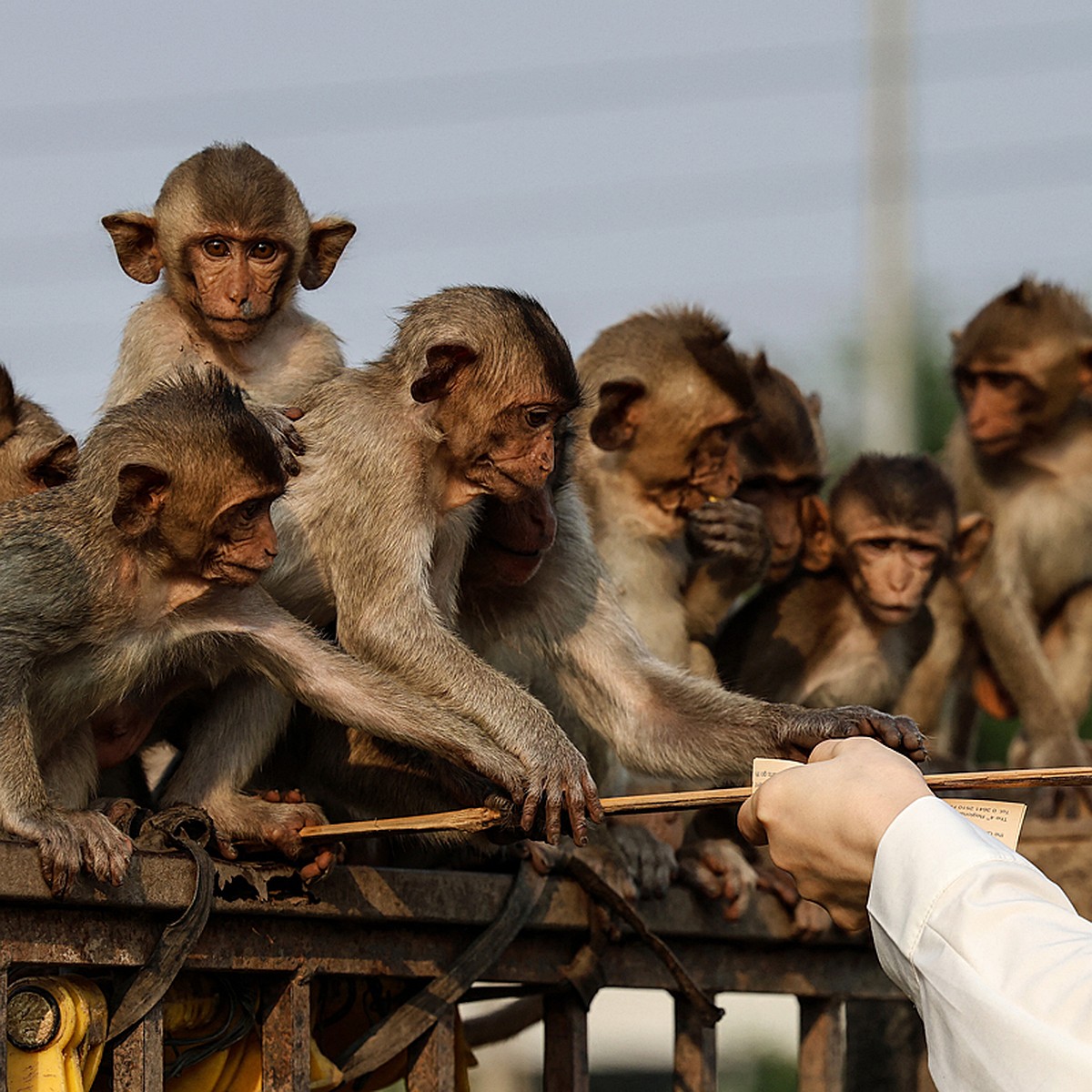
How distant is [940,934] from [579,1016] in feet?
10.5

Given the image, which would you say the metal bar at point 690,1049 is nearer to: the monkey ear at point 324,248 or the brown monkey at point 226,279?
the brown monkey at point 226,279

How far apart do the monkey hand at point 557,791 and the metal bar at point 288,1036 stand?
0.68m

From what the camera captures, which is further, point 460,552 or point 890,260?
point 890,260

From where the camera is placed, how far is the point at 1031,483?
324 inches

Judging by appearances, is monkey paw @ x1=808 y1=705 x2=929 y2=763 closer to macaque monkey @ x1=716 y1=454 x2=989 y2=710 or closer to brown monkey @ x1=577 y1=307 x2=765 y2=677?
brown monkey @ x1=577 y1=307 x2=765 y2=677

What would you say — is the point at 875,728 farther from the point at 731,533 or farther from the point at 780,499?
the point at 780,499

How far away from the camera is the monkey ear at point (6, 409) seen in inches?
212

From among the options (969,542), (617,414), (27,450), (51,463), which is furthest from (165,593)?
(969,542)

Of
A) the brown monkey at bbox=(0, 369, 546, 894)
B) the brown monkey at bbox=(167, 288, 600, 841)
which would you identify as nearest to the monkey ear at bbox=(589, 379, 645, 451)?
the brown monkey at bbox=(167, 288, 600, 841)

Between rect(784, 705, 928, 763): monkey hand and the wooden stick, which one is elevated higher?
rect(784, 705, 928, 763): monkey hand

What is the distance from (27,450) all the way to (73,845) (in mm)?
1864

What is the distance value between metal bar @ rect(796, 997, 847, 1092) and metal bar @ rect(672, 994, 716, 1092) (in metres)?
0.56

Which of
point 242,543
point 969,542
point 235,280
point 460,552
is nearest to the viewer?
point 242,543

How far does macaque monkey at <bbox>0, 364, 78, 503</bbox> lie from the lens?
523cm
